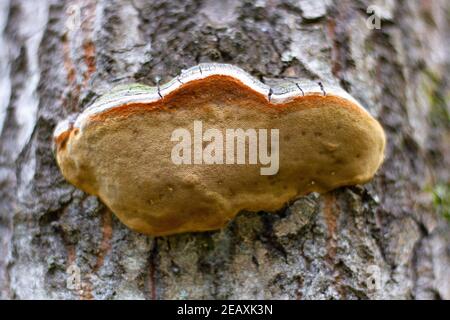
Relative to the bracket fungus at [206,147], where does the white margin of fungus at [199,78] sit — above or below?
above

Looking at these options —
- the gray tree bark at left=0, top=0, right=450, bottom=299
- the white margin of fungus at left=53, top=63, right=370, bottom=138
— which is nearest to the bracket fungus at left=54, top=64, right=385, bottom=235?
the white margin of fungus at left=53, top=63, right=370, bottom=138

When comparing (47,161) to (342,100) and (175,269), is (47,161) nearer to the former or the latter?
(175,269)

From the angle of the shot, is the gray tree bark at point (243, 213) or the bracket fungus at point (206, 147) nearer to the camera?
the bracket fungus at point (206, 147)

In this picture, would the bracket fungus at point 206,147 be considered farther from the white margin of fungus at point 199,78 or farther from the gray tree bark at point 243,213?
the gray tree bark at point 243,213

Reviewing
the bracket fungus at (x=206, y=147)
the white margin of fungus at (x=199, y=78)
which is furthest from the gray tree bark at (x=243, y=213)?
the white margin of fungus at (x=199, y=78)

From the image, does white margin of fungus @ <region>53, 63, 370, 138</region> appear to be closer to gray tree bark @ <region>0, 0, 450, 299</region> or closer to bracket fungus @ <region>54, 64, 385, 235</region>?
bracket fungus @ <region>54, 64, 385, 235</region>

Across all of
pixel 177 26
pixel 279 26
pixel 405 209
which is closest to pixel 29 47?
pixel 177 26
